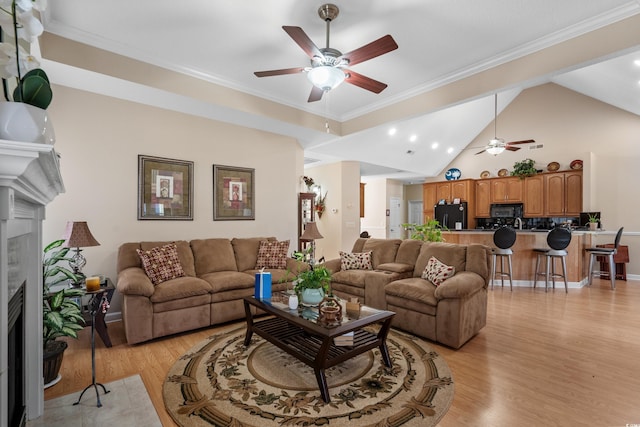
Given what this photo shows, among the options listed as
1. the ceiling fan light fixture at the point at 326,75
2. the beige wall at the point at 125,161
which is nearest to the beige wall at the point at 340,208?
the beige wall at the point at 125,161

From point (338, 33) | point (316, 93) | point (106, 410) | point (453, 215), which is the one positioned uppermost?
point (338, 33)

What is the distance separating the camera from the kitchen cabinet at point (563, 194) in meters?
7.01

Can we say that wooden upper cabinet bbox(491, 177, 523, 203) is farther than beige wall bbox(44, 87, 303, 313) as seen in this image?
Yes

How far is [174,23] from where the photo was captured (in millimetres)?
2916

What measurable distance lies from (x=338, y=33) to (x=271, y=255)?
9.52 ft

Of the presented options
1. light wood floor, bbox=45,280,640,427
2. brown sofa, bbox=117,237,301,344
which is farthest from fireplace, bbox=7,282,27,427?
brown sofa, bbox=117,237,301,344

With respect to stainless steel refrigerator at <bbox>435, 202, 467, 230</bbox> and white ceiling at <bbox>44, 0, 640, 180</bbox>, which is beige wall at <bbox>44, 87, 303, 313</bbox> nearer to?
white ceiling at <bbox>44, 0, 640, 180</bbox>

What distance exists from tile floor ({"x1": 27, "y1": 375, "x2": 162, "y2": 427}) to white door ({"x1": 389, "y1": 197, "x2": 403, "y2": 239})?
29.3 feet

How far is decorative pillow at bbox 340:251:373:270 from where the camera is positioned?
4.34 meters

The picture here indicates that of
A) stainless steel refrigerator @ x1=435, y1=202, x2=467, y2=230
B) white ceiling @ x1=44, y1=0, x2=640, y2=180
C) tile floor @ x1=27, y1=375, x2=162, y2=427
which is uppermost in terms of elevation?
white ceiling @ x1=44, y1=0, x2=640, y2=180

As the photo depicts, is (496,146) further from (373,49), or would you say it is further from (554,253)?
(373,49)

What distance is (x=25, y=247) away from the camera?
1.70 m

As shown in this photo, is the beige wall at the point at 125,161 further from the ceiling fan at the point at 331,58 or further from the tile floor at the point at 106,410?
the ceiling fan at the point at 331,58

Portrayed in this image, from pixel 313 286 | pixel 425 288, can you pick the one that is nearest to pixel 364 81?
pixel 313 286
